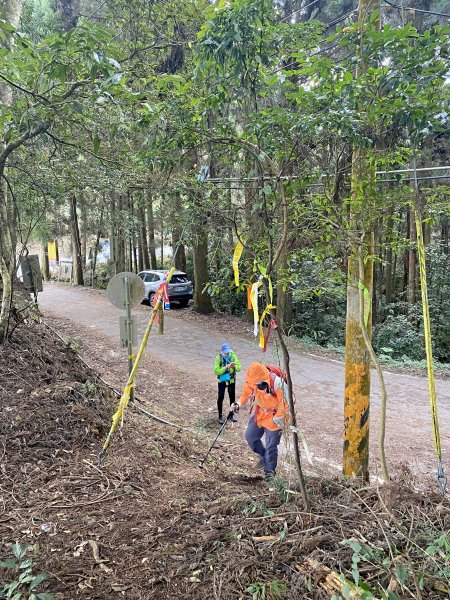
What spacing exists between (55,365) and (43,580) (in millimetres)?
4189

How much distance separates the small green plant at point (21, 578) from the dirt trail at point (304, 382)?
2225mm

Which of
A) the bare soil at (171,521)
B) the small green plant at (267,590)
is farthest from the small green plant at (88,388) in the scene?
the small green plant at (267,590)

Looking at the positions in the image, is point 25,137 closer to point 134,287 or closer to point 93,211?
point 134,287

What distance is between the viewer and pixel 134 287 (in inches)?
282

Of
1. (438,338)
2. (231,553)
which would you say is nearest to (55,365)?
(231,553)

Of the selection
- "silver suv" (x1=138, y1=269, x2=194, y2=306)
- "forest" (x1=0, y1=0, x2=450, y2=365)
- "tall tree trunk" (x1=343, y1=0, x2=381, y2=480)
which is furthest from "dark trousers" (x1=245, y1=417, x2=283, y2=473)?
"silver suv" (x1=138, y1=269, x2=194, y2=306)

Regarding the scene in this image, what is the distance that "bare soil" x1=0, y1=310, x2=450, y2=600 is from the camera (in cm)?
250

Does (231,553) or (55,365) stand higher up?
(55,365)

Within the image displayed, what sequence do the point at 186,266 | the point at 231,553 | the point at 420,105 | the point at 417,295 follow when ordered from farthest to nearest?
the point at 186,266 < the point at 417,295 < the point at 420,105 < the point at 231,553

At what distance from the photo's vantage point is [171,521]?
11.4 ft

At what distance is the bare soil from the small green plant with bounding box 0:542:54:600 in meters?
0.05

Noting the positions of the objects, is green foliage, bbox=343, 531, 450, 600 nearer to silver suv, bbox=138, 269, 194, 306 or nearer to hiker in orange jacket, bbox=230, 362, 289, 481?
hiker in orange jacket, bbox=230, 362, 289, 481

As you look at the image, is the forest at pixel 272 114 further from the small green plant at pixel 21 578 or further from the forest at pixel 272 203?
the small green plant at pixel 21 578

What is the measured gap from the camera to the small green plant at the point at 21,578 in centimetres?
256
